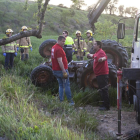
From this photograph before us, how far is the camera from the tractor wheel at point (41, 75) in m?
8.53

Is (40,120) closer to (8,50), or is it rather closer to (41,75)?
(41,75)

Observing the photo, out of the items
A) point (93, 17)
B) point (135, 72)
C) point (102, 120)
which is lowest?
point (102, 120)

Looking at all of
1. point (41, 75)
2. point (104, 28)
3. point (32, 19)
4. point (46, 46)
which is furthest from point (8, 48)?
point (32, 19)

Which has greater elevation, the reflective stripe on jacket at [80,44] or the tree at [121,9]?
the tree at [121,9]

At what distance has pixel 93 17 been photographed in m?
12.8

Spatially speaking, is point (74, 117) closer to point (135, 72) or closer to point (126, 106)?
point (135, 72)

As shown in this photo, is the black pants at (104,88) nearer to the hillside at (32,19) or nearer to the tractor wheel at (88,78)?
the tractor wheel at (88,78)

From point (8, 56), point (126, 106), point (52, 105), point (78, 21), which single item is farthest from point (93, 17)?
point (78, 21)

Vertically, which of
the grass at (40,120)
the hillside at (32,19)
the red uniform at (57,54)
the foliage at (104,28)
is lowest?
the grass at (40,120)

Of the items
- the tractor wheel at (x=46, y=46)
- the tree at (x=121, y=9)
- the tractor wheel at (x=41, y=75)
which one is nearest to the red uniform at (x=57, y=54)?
the tractor wheel at (x=41, y=75)

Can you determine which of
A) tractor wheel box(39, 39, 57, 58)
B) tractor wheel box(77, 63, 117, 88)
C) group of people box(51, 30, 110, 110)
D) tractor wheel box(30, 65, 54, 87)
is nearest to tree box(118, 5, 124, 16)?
tractor wheel box(39, 39, 57, 58)

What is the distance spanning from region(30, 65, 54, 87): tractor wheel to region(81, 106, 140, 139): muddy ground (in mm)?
2382

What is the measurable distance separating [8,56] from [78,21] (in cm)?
5788

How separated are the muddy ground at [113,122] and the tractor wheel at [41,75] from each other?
2.38m
